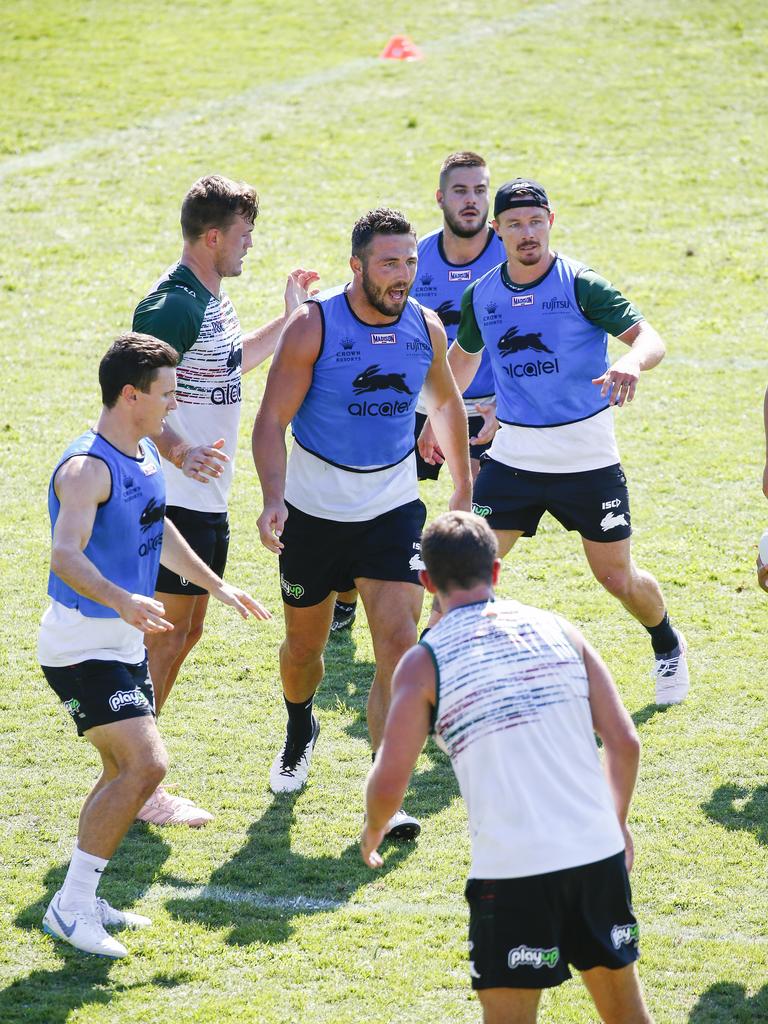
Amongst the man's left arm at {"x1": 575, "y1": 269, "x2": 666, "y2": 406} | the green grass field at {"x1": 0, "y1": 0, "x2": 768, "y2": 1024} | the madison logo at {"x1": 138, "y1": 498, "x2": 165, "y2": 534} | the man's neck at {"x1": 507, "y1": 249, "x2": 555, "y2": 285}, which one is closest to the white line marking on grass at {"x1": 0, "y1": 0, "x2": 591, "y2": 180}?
the green grass field at {"x1": 0, "y1": 0, "x2": 768, "y2": 1024}

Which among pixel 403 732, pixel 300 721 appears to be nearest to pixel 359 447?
pixel 300 721

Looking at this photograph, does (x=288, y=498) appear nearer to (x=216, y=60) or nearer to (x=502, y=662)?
(x=502, y=662)

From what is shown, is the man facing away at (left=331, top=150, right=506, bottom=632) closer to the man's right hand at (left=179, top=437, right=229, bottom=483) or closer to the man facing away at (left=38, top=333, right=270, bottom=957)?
the man's right hand at (left=179, top=437, right=229, bottom=483)

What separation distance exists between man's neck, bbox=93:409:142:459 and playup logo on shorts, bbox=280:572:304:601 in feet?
4.31

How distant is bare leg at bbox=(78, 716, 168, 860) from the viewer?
5.32 meters

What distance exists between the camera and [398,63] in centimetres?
2217

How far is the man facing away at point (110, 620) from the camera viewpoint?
5301mm

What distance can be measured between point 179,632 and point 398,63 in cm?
1732

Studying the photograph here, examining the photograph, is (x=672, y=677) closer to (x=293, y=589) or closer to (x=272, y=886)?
(x=293, y=589)

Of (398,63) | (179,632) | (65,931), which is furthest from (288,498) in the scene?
(398,63)

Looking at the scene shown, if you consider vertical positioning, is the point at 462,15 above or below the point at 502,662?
above

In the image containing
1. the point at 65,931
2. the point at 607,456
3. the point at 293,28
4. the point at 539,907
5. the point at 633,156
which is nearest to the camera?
the point at 539,907

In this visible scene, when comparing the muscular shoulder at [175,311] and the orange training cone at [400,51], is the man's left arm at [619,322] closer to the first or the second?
the muscular shoulder at [175,311]

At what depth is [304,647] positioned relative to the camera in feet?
21.9
